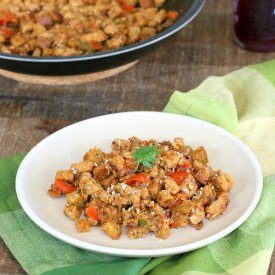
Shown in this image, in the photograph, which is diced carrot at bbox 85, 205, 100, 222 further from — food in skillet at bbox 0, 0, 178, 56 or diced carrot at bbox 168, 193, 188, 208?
food in skillet at bbox 0, 0, 178, 56

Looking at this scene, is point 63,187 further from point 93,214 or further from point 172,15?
point 172,15

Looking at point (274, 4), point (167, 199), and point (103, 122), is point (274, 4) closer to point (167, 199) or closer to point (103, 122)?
point (103, 122)

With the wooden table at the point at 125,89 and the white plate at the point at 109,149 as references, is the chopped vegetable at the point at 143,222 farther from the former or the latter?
the wooden table at the point at 125,89

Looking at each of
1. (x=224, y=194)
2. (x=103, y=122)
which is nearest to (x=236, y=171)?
(x=224, y=194)

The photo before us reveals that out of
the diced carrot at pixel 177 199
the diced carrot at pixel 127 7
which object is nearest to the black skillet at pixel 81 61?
the diced carrot at pixel 127 7

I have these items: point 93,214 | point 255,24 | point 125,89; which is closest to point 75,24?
point 125,89
